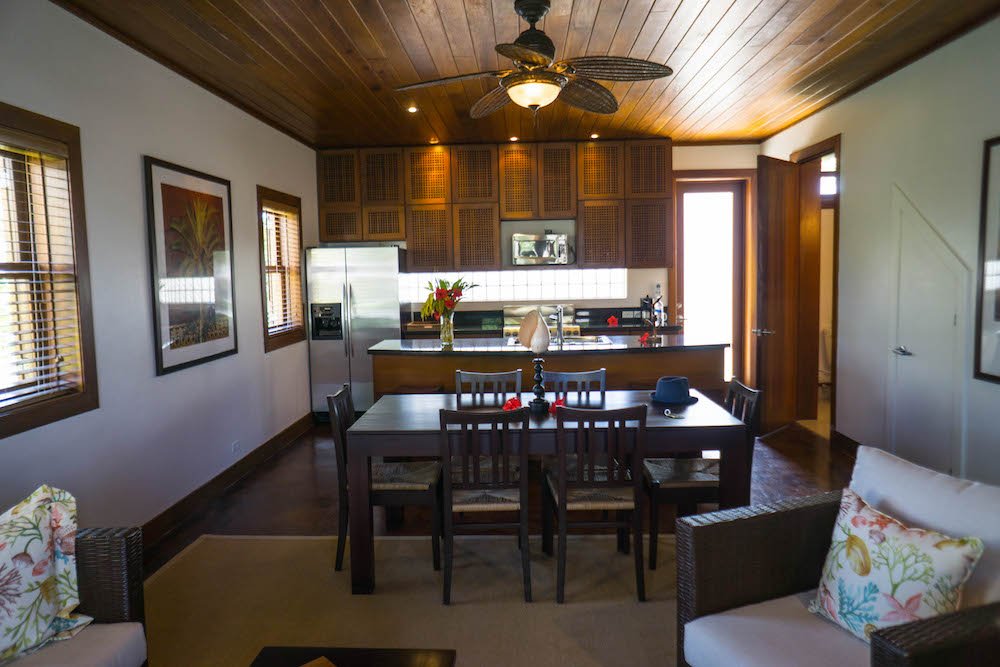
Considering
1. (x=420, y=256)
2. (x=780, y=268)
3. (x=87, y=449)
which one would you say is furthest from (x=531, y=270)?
(x=87, y=449)

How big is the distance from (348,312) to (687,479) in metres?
3.97

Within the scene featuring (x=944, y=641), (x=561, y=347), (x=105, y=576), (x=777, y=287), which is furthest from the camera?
(x=777, y=287)

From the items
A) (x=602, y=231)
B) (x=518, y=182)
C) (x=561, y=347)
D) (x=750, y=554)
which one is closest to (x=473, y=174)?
(x=518, y=182)

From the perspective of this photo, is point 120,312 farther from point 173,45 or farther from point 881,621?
point 881,621

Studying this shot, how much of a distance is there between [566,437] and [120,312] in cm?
236

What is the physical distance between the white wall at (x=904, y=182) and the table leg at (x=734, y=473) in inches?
64.7

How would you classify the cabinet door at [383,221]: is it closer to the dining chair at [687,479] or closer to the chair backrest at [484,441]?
the chair backrest at [484,441]

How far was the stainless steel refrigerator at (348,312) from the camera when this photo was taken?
588 cm

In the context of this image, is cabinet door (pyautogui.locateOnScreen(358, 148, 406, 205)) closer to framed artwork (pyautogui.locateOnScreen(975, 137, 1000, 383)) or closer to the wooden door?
the wooden door

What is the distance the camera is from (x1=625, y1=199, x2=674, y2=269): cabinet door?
628cm

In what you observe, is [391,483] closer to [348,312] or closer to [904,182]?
[348,312]

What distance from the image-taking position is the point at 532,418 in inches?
113

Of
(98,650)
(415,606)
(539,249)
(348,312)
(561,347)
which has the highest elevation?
(539,249)

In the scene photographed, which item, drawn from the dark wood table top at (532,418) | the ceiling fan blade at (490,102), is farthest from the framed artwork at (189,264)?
the ceiling fan blade at (490,102)
